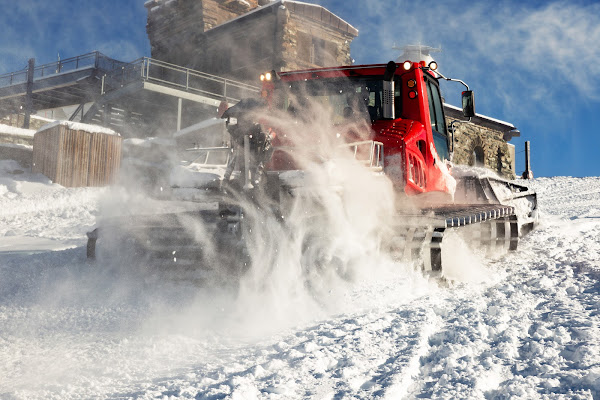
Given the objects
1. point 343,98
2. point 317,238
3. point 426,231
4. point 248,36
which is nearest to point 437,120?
point 343,98

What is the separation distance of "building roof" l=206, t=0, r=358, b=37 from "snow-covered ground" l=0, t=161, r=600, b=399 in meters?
19.6

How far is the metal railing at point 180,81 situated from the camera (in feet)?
66.3

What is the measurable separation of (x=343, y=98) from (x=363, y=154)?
1.08 m

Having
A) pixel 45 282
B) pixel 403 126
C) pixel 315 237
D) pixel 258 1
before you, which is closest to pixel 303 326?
pixel 315 237

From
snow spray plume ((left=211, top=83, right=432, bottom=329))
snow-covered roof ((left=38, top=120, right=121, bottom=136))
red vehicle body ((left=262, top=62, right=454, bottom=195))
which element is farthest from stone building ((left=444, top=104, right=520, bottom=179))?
snow spray plume ((left=211, top=83, right=432, bottom=329))

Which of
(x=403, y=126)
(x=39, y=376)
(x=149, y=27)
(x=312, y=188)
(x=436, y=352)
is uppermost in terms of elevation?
(x=149, y=27)

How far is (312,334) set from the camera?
11.4 feet

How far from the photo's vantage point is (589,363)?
109 inches

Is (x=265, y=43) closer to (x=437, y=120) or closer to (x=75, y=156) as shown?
(x=75, y=156)

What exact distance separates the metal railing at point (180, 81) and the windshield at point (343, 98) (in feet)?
49.5

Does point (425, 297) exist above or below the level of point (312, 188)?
below

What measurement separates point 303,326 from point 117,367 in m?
1.36

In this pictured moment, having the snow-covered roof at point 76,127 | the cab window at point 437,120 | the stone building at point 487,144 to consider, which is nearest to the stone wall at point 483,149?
the stone building at point 487,144

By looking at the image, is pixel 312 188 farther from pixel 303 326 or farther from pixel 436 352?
pixel 436 352
